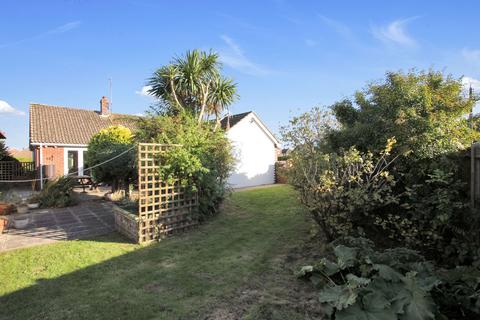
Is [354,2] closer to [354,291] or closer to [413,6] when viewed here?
[413,6]

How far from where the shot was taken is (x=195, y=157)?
742 centimetres

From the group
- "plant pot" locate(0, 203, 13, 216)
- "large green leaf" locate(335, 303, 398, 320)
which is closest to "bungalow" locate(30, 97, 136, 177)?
A: "plant pot" locate(0, 203, 13, 216)

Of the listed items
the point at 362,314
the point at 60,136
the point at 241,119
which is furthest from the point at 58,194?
the point at 362,314

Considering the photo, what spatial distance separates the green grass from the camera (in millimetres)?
3594

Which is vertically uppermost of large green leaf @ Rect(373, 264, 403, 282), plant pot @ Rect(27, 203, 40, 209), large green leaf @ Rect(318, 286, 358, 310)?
large green leaf @ Rect(373, 264, 403, 282)

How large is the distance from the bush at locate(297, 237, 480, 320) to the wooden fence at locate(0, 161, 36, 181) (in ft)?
65.7

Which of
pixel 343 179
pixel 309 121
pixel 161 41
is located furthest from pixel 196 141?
pixel 161 41

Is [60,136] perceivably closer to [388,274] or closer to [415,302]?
[388,274]

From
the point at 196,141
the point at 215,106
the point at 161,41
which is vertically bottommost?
the point at 196,141

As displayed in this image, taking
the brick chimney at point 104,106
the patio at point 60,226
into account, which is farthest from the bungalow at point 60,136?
the patio at point 60,226

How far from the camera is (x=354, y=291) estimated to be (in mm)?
3074

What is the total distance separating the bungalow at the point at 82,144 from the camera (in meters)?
16.5

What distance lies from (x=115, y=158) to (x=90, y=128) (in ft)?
35.5

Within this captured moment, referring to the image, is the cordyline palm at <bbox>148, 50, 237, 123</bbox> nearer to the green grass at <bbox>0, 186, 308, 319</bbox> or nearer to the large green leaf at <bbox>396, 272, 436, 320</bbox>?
the green grass at <bbox>0, 186, 308, 319</bbox>
